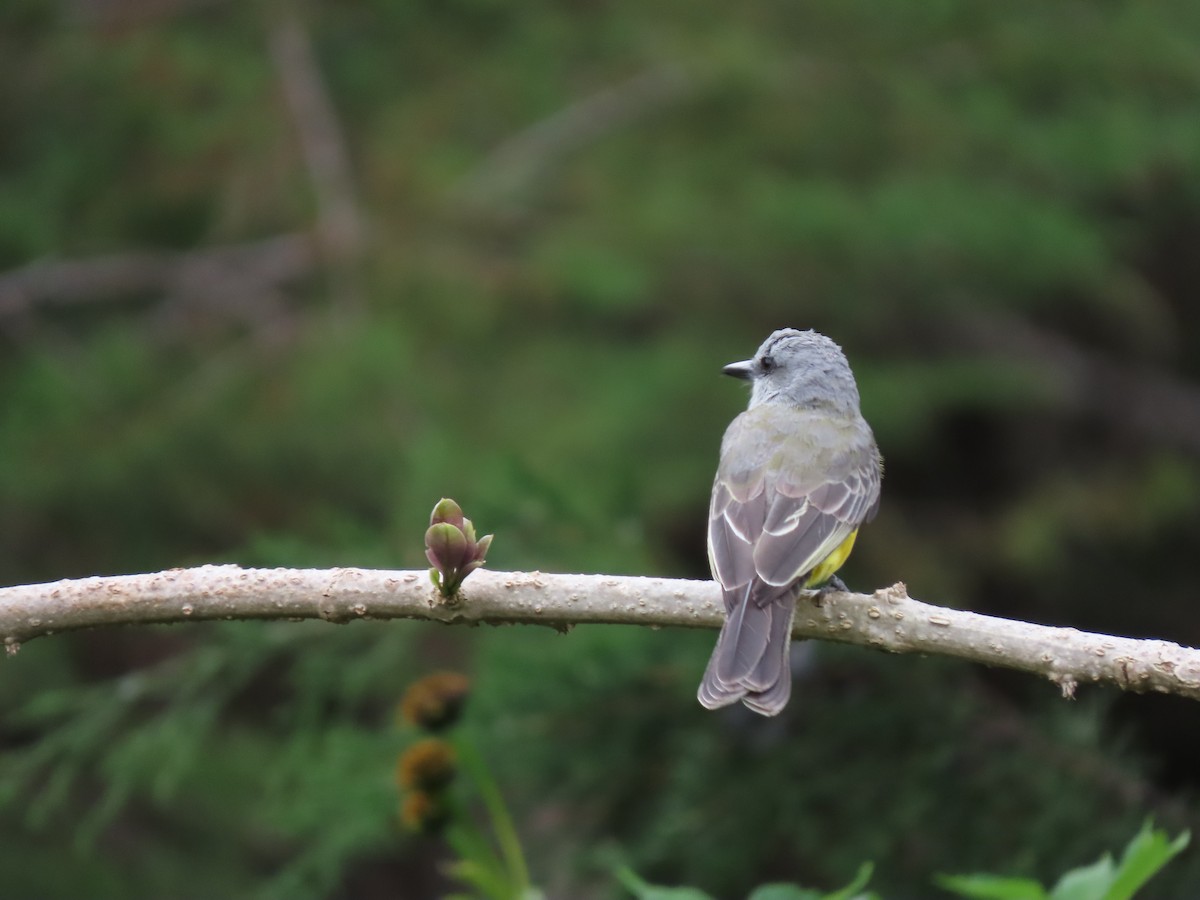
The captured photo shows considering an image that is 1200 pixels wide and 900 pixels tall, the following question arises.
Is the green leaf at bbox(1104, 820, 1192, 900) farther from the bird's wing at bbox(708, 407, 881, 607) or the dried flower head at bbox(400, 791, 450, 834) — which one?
the dried flower head at bbox(400, 791, 450, 834)

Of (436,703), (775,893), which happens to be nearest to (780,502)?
(436,703)

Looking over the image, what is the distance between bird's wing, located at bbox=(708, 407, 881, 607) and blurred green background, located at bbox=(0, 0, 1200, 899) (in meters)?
2.18

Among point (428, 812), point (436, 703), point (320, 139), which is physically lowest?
point (428, 812)

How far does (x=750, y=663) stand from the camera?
3162mm

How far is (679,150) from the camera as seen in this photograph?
8375 mm

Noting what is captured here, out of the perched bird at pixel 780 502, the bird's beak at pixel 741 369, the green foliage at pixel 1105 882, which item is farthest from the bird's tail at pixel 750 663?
the bird's beak at pixel 741 369

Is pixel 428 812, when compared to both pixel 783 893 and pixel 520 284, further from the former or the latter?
pixel 520 284

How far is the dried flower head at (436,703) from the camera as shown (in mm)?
3449

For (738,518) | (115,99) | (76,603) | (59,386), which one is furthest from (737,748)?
(115,99)

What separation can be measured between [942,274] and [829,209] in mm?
1147

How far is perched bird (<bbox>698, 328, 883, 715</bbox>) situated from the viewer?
3.18 meters

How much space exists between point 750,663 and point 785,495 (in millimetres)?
867

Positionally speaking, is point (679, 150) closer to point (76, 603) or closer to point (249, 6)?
point (249, 6)

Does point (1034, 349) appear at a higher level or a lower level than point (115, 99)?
lower
